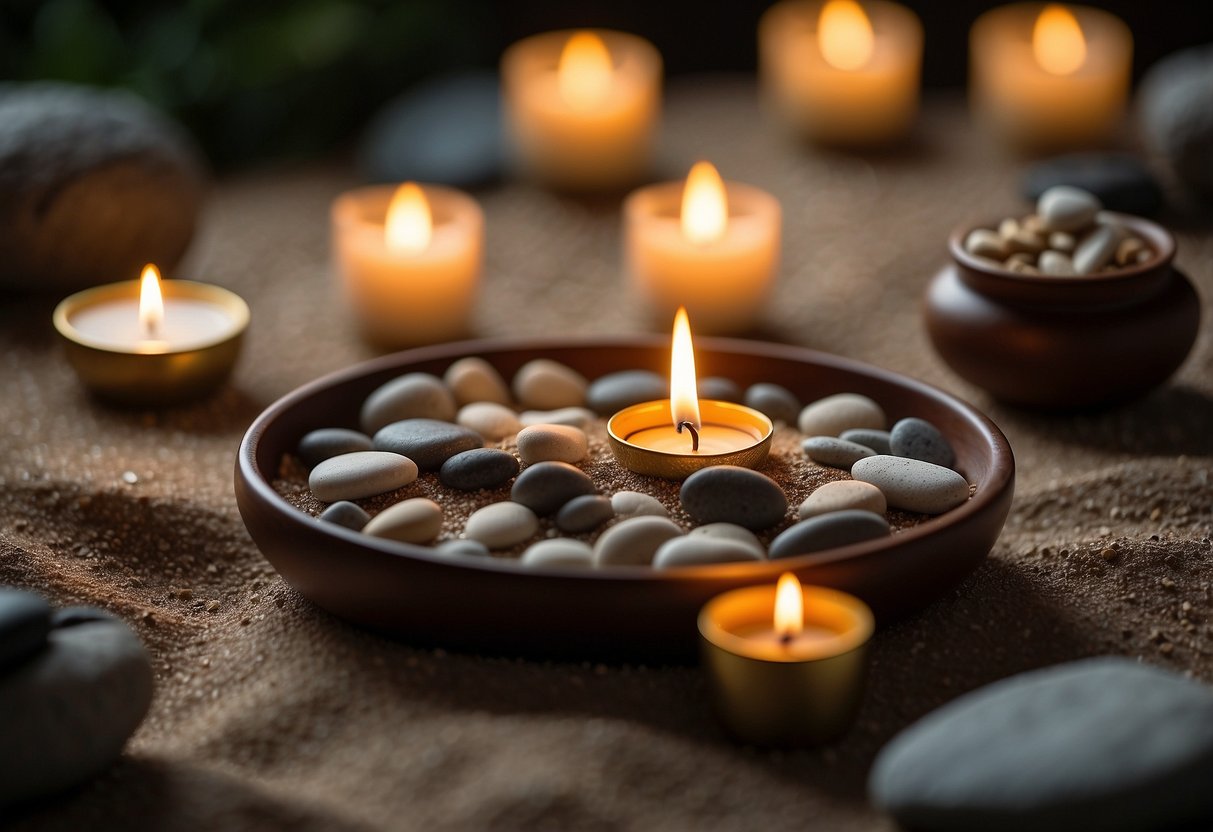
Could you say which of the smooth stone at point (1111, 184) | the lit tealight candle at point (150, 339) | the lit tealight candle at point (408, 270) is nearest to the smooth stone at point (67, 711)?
the lit tealight candle at point (150, 339)

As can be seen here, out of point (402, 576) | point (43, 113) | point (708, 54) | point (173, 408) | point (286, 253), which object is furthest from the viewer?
point (708, 54)

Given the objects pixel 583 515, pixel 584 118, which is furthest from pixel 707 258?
pixel 583 515

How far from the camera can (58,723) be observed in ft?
3.06

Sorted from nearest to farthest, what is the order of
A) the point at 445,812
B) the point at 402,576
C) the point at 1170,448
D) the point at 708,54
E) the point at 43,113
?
the point at 445,812 < the point at 402,576 < the point at 1170,448 < the point at 43,113 < the point at 708,54

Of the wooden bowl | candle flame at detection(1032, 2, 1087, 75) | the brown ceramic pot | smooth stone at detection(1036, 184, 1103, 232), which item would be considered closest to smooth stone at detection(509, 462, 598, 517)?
the wooden bowl

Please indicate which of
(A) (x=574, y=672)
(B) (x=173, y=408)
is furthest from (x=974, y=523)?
(B) (x=173, y=408)

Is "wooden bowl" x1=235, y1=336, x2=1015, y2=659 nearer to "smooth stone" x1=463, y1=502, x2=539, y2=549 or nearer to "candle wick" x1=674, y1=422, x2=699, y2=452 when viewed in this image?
"smooth stone" x1=463, y1=502, x2=539, y2=549

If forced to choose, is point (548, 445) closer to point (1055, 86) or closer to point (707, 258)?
point (707, 258)

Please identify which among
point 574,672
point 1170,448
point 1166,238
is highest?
point 1166,238

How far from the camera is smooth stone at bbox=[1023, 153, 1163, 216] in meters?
1.98

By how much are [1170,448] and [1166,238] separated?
242 millimetres

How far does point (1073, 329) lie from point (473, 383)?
2.21 feet

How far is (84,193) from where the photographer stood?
1.92 m

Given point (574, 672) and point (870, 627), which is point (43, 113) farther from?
point (870, 627)
